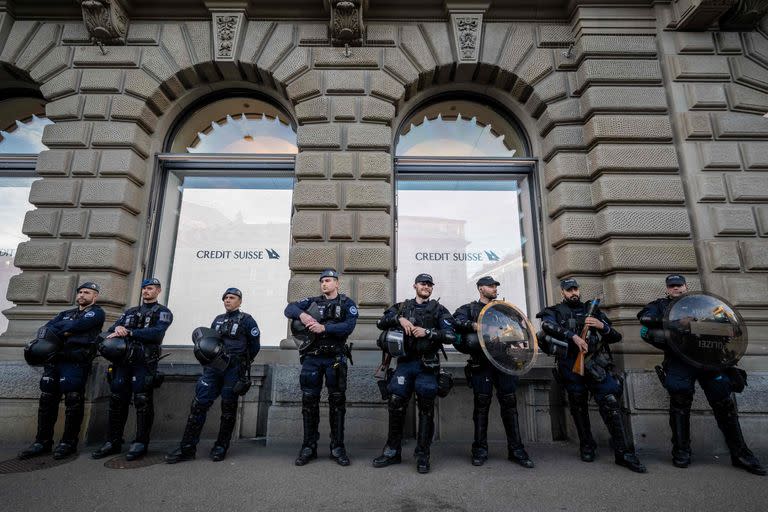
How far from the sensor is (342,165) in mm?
6309

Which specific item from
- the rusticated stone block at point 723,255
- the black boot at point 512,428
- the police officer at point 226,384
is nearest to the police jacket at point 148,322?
the police officer at point 226,384

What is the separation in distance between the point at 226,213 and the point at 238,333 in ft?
10.6

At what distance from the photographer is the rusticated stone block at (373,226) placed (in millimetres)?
6027

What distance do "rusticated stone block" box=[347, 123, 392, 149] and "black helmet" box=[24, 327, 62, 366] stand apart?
491cm

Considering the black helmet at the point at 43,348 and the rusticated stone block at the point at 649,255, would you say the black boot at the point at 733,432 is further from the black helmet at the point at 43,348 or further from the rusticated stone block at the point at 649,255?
the black helmet at the point at 43,348

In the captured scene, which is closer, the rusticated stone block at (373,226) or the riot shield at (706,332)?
the riot shield at (706,332)

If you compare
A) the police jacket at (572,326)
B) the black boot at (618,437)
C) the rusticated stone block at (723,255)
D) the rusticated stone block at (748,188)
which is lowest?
the black boot at (618,437)

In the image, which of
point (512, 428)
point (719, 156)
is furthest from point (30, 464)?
point (719, 156)

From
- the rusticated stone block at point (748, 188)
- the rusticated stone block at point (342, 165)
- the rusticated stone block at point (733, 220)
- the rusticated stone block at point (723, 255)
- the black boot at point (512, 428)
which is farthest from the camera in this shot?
the rusticated stone block at point (342, 165)

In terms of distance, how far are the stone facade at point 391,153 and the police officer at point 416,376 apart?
0.97 meters

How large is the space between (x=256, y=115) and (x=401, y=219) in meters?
3.73

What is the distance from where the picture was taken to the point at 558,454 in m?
4.82

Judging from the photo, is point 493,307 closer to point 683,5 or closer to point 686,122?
point 686,122

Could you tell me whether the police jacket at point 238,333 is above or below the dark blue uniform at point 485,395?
above
